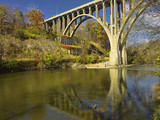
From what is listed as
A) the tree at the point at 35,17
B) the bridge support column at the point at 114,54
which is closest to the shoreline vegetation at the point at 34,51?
the tree at the point at 35,17

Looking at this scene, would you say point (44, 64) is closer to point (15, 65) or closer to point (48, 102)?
point (15, 65)

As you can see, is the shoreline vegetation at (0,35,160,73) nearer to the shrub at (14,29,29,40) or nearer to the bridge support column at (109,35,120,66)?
the shrub at (14,29,29,40)

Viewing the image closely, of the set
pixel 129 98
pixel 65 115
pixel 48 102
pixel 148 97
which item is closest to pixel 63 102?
pixel 48 102

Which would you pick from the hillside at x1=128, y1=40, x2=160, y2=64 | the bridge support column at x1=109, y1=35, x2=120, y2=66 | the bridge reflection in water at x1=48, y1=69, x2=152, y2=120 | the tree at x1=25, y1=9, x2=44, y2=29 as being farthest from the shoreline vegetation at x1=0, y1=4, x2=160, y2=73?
the bridge reflection in water at x1=48, y1=69, x2=152, y2=120

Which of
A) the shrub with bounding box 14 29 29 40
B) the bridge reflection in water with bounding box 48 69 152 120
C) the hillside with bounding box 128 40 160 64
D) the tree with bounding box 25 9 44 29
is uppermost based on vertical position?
the tree with bounding box 25 9 44 29

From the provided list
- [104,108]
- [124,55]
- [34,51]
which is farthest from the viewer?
[124,55]

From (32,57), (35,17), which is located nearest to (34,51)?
(32,57)

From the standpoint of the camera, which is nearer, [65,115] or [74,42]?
[65,115]

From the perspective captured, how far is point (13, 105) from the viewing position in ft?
20.8

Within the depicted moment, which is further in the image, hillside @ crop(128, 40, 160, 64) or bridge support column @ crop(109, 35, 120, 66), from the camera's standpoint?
bridge support column @ crop(109, 35, 120, 66)

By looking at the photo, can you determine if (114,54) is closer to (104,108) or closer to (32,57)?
(32,57)

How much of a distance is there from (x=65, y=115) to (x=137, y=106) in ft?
10.6

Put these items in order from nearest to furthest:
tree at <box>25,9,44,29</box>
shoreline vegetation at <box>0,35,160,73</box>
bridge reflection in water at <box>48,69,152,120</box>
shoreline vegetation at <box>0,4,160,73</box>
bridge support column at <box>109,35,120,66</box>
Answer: bridge reflection in water at <box>48,69,152,120</box>
shoreline vegetation at <box>0,35,160,73</box>
shoreline vegetation at <box>0,4,160,73</box>
bridge support column at <box>109,35,120,66</box>
tree at <box>25,9,44,29</box>

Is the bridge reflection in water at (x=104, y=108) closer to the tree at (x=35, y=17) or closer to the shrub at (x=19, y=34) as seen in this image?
the shrub at (x=19, y=34)
